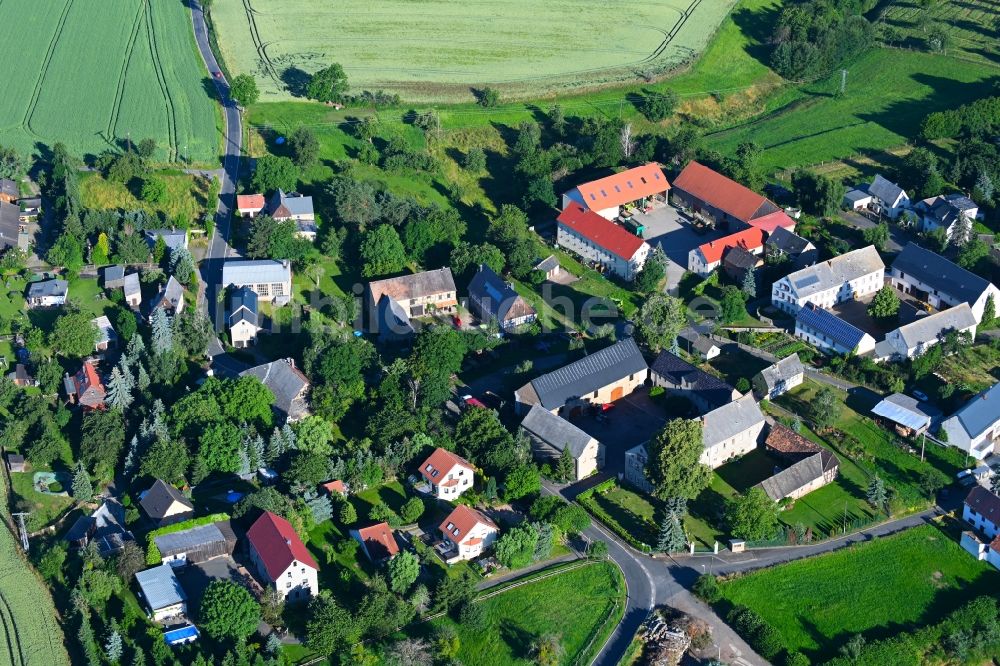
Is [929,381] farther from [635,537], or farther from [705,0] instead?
[705,0]

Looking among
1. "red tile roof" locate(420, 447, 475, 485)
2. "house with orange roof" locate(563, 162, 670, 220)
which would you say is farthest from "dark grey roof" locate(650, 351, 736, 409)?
"house with orange roof" locate(563, 162, 670, 220)

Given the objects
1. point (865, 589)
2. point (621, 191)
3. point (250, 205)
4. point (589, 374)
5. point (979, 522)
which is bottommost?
point (865, 589)

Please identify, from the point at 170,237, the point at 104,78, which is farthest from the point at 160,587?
the point at 104,78

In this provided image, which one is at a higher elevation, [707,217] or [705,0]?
[705,0]

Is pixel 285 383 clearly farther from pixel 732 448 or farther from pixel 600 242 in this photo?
pixel 600 242

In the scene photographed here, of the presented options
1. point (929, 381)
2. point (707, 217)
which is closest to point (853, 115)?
point (707, 217)

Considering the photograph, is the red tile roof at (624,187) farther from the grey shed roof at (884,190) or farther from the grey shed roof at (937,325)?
the grey shed roof at (937,325)
